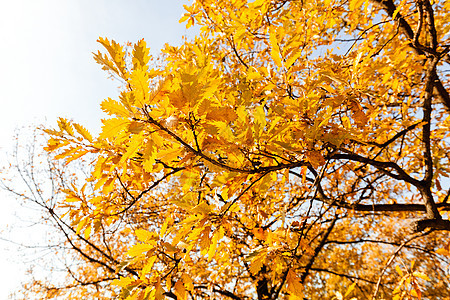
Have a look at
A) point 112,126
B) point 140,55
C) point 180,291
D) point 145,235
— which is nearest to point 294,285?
point 180,291

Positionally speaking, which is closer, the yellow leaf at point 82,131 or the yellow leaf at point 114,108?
the yellow leaf at point 114,108

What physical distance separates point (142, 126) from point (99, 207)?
1099mm

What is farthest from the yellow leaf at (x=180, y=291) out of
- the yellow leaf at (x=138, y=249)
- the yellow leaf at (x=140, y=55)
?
the yellow leaf at (x=140, y=55)

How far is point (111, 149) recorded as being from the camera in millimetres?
1227

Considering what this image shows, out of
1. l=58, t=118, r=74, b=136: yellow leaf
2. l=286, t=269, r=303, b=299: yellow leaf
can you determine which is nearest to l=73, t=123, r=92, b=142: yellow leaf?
l=58, t=118, r=74, b=136: yellow leaf

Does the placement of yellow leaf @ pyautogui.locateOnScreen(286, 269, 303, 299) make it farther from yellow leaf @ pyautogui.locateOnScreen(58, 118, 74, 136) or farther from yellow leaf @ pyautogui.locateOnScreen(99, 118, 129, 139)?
yellow leaf @ pyautogui.locateOnScreen(58, 118, 74, 136)

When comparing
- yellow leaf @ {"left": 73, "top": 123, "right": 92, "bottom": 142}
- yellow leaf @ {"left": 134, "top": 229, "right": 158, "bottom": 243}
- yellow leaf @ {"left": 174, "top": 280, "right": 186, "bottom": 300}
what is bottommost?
yellow leaf @ {"left": 174, "top": 280, "right": 186, "bottom": 300}

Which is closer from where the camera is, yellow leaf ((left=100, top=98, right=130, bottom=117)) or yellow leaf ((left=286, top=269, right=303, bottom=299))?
yellow leaf ((left=100, top=98, right=130, bottom=117))

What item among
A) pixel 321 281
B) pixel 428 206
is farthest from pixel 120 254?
pixel 428 206

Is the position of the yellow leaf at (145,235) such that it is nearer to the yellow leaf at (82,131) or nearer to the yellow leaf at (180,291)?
the yellow leaf at (180,291)

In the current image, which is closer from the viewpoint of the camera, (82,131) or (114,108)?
(114,108)

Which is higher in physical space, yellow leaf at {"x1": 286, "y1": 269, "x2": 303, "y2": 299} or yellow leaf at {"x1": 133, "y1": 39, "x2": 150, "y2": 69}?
yellow leaf at {"x1": 133, "y1": 39, "x2": 150, "y2": 69}

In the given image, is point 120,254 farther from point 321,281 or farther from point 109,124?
point 109,124

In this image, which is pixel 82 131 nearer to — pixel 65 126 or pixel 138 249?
pixel 65 126
